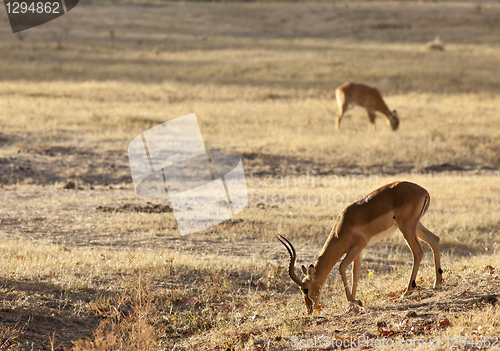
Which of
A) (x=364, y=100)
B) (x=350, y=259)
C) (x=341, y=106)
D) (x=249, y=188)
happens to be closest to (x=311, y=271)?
(x=350, y=259)

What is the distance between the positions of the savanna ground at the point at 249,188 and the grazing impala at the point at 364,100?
896mm

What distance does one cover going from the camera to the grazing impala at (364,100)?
64.6 ft

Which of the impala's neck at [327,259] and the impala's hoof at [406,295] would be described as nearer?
the impala's neck at [327,259]

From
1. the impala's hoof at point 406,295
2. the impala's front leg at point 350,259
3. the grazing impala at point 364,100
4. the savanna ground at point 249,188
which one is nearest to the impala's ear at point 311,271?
the impala's front leg at point 350,259

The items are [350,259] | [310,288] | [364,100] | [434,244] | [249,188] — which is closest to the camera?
[350,259]

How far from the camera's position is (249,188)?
1331 cm

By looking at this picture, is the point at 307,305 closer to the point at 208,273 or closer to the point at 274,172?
the point at 208,273

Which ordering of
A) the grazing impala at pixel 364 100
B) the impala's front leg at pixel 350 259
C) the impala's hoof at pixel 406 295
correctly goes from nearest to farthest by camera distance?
the impala's front leg at pixel 350 259
the impala's hoof at pixel 406 295
the grazing impala at pixel 364 100

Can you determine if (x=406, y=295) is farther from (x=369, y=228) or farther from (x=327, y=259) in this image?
(x=327, y=259)

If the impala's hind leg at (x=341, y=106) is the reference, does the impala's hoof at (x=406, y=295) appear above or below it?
above

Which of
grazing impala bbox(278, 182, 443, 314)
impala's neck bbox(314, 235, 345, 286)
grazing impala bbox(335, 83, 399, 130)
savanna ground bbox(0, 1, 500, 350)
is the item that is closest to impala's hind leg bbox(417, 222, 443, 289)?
savanna ground bbox(0, 1, 500, 350)

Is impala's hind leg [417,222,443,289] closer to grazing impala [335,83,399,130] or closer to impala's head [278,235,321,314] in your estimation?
impala's head [278,235,321,314]

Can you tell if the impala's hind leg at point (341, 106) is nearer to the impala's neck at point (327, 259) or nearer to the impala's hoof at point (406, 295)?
the impala's hoof at point (406, 295)

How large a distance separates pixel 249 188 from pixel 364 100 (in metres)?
8.41
